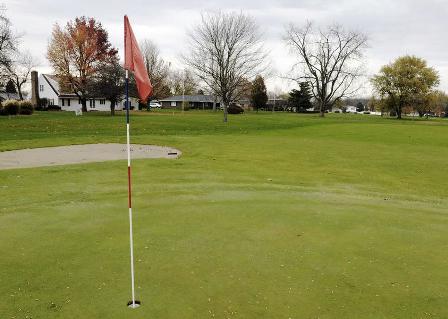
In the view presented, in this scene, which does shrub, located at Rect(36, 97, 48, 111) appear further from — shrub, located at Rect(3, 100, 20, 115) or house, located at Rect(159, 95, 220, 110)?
house, located at Rect(159, 95, 220, 110)

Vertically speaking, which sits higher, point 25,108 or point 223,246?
point 25,108

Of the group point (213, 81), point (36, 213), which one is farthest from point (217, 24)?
point (36, 213)

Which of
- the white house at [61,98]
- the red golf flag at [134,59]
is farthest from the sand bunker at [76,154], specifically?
the white house at [61,98]

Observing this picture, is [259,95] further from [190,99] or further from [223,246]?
[223,246]

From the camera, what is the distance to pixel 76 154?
19.0 m

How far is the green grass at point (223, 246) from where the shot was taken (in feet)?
16.0

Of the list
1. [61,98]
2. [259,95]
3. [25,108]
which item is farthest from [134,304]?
[259,95]

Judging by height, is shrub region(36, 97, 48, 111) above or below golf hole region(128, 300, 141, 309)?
above

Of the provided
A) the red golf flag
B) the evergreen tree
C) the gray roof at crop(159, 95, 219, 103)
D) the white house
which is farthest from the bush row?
the gray roof at crop(159, 95, 219, 103)

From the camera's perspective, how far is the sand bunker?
651 inches

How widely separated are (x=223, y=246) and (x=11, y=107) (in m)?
56.2

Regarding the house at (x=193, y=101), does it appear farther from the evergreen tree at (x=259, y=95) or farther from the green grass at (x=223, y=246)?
the green grass at (x=223, y=246)

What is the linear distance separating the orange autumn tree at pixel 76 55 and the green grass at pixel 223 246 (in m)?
61.6

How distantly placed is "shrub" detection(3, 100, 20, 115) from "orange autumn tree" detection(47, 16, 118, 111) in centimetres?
1518
